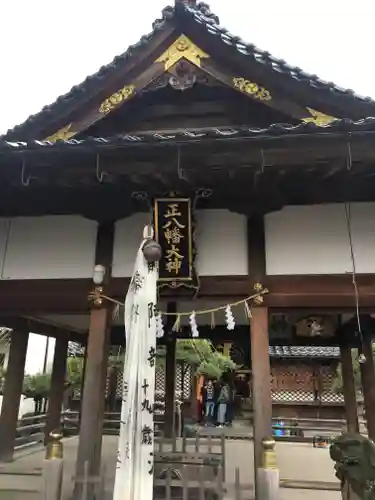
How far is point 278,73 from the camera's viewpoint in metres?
5.44

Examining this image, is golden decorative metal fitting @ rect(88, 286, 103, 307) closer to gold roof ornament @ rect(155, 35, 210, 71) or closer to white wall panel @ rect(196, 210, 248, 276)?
white wall panel @ rect(196, 210, 248, 276)

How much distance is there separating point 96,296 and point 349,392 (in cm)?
793

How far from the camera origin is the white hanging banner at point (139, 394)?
12.8ft

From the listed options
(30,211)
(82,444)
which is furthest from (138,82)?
(82,444)

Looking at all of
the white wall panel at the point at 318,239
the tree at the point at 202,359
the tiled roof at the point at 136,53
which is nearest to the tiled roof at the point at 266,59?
the tiled roof at the point at 136,53

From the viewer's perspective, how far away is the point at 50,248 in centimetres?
585

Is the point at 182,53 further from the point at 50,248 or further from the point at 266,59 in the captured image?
the point at 50,248

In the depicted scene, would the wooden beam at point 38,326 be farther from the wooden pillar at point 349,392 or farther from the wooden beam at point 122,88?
the wooden pillar at point 349,392

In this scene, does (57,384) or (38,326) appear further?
(57,384)

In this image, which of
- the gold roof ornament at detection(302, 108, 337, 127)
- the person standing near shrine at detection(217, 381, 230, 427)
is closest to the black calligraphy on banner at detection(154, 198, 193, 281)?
the gold roof ornament at detection(302, 108, 337, 127)

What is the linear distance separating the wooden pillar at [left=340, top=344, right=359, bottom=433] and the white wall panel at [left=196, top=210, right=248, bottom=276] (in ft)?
20.5

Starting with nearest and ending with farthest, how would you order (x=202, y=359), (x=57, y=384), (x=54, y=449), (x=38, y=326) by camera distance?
(x=54, y=449) < (x=38, y=326) < (x=57, y=384) < (x=202, y=359)

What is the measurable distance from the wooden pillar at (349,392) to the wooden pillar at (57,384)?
23.9ft

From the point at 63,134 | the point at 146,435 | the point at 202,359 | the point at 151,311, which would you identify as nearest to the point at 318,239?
the point at 151,311
